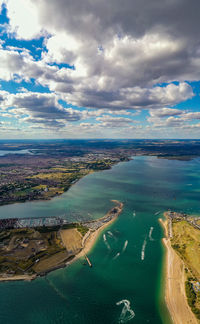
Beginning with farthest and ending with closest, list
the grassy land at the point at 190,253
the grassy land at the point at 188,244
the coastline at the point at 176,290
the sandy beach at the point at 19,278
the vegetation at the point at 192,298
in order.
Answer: the grassy land at the point at 188,244
the sandy beach at the point at 19,278
the grassy land at the point at 190,253
the vegetation at the point at 192,298
the coastline at the point at 176,290

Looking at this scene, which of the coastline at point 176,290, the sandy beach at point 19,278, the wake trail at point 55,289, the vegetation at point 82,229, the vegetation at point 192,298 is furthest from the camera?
the vegetation at point 82,229

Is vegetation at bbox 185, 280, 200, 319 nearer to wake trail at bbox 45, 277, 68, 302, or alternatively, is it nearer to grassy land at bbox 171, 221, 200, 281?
grassy land at bbox 171, 221, 200, 281

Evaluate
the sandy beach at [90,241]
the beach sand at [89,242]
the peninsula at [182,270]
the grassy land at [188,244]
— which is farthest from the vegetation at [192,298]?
the sandy beach at [90,241]

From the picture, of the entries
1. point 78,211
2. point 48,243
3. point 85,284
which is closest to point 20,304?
point 85,284

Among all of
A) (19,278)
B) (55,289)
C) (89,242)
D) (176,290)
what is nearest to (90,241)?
(89,242)

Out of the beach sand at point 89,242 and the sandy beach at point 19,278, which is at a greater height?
the beach sand at point 89,242

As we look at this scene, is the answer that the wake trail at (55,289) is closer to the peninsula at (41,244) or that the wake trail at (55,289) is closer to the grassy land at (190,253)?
the peninsula at (41,244)

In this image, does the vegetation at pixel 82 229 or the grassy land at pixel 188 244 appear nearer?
the grassy land at pixel 188 244
